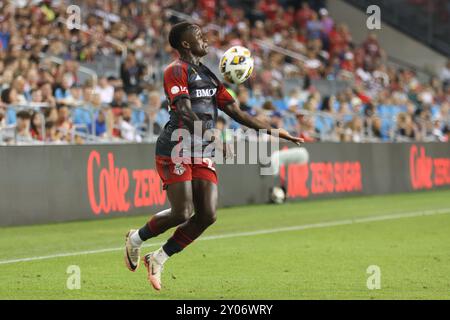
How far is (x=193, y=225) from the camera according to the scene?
973cm

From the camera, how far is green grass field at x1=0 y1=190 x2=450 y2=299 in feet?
31.4

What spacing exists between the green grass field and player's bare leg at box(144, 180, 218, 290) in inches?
8.3

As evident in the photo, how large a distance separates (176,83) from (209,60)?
18082 mm

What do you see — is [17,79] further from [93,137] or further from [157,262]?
[157,262]

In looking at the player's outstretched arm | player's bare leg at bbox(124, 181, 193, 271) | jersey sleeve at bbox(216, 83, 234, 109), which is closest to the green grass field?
player's bare leg at bbox(124, 181, 193, 271)

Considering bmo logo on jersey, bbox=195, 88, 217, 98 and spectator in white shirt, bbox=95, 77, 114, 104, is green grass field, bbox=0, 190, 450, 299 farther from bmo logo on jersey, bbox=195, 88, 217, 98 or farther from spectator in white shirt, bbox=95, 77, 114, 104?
spectator in white shirt, bbox=95, 77, 114, 104

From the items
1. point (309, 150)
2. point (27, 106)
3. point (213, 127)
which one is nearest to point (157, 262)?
point (213, 127)

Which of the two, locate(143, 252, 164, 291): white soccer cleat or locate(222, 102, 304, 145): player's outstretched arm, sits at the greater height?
locate(222, 102, 304, 145): player's outstretched arm

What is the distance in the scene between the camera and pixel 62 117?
18047mm

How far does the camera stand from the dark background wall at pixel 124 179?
16.8 meters

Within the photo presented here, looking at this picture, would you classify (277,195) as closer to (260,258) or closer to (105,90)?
(105,90)
